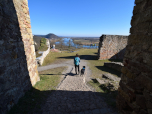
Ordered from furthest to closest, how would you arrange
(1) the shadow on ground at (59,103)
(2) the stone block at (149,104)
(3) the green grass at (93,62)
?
(3) the green grass at (93,62), (1) the shadow on ground at (59,103), (2) the stone block at (149,104)

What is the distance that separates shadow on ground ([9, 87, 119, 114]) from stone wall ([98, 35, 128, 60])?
10.3 meters

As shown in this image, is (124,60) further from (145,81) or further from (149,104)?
(149,104)

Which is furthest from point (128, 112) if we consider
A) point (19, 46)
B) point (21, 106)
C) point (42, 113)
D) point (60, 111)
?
point (19, 46)

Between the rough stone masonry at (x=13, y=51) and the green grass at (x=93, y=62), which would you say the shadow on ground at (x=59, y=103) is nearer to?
the rough stone masonry at (x=13, y=51)

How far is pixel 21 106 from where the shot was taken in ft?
9.11

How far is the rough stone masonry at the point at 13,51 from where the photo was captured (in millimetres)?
2414

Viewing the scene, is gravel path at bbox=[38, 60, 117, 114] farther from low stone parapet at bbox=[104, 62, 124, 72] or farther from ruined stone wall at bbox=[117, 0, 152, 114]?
low stone parapet at bbox=[104, 62, 124, 72]

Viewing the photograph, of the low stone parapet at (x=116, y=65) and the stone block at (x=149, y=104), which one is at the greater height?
the stone block at (x=149, y=104)

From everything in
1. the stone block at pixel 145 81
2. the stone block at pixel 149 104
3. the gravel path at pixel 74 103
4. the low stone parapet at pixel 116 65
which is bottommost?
the low stone parapet at pixel 116 65

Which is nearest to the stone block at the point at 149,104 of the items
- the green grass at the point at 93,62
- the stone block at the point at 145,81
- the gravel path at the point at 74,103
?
the stone block at the point at 145,81

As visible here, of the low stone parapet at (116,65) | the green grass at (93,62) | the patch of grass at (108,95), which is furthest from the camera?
the low stone parapet at (116,65)

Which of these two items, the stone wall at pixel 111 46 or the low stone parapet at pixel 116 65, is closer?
the low stone parapet at pixel 116 65

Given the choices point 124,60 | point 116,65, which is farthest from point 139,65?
point 116,65

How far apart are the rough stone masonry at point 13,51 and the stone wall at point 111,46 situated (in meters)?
11.0
